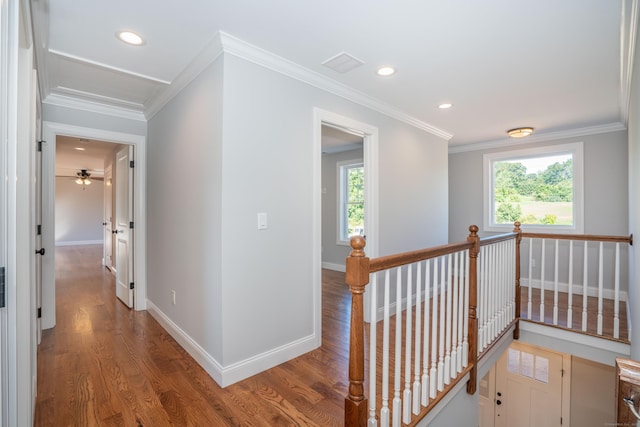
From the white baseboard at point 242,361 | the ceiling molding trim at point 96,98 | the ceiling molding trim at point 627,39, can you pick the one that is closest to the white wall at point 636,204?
the ceiling molding trim at point 627,39

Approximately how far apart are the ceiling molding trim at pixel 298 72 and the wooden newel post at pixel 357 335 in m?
1.68

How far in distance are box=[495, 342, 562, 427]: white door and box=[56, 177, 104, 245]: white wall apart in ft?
41.3

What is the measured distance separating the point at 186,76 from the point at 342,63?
1321 mm

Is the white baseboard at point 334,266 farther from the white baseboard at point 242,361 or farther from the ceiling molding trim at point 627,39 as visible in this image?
the ceiling molding trim at point 627,39

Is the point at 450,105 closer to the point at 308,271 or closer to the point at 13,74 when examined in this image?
the point at 308,271

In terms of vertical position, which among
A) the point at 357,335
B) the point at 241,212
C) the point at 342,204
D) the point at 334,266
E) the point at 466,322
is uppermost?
the point at 342,204

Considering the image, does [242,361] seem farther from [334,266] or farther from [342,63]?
[334,266]

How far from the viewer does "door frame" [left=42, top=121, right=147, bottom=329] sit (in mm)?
3184

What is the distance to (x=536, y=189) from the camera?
15.8ft

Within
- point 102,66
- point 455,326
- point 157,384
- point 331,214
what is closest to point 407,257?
point 455,326

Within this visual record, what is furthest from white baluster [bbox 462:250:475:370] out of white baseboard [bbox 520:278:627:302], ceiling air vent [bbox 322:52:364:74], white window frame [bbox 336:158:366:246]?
white window frame [bbox 336:158:366:246]

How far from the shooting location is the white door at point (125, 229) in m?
3.75

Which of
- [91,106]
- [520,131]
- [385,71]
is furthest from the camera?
[520,131]

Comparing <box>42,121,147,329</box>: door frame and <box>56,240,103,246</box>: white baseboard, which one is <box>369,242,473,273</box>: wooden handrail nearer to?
<box>42,121,147,329</box>: door frame
